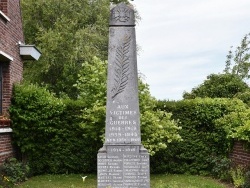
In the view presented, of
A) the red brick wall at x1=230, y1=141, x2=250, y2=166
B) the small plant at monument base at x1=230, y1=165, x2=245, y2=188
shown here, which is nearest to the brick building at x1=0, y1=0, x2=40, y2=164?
the small plant at monument base at x1=230, y1=165, x2=245, y2=188

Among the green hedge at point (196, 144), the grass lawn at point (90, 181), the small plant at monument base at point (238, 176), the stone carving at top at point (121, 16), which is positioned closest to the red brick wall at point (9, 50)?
the grass lawn at point (90, 181)

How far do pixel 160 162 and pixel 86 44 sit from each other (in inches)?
371

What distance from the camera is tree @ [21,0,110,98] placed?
24.0 metres

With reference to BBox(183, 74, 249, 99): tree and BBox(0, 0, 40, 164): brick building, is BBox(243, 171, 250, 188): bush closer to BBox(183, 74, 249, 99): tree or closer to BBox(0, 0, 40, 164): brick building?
BBox(0, 0, 40, 164): brick building

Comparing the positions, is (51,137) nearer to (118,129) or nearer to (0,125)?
(0,125)

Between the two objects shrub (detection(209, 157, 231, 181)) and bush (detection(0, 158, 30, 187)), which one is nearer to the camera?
bush (detection(0, 158, 30, 187))

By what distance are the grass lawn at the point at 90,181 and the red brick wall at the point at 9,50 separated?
47.1 inches

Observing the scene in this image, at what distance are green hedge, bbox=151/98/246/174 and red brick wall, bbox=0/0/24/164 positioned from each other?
4.66 meters

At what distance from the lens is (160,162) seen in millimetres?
16203

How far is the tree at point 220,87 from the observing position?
23359mm

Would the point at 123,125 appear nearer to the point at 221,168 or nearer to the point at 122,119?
the point at 122,119

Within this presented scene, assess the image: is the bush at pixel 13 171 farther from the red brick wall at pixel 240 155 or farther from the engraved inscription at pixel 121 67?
the red brick wall at pixel 240 155

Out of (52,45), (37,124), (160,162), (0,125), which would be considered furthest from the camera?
(52,45)

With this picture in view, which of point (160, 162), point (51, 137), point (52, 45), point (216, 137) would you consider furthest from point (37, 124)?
point (52, 45)
